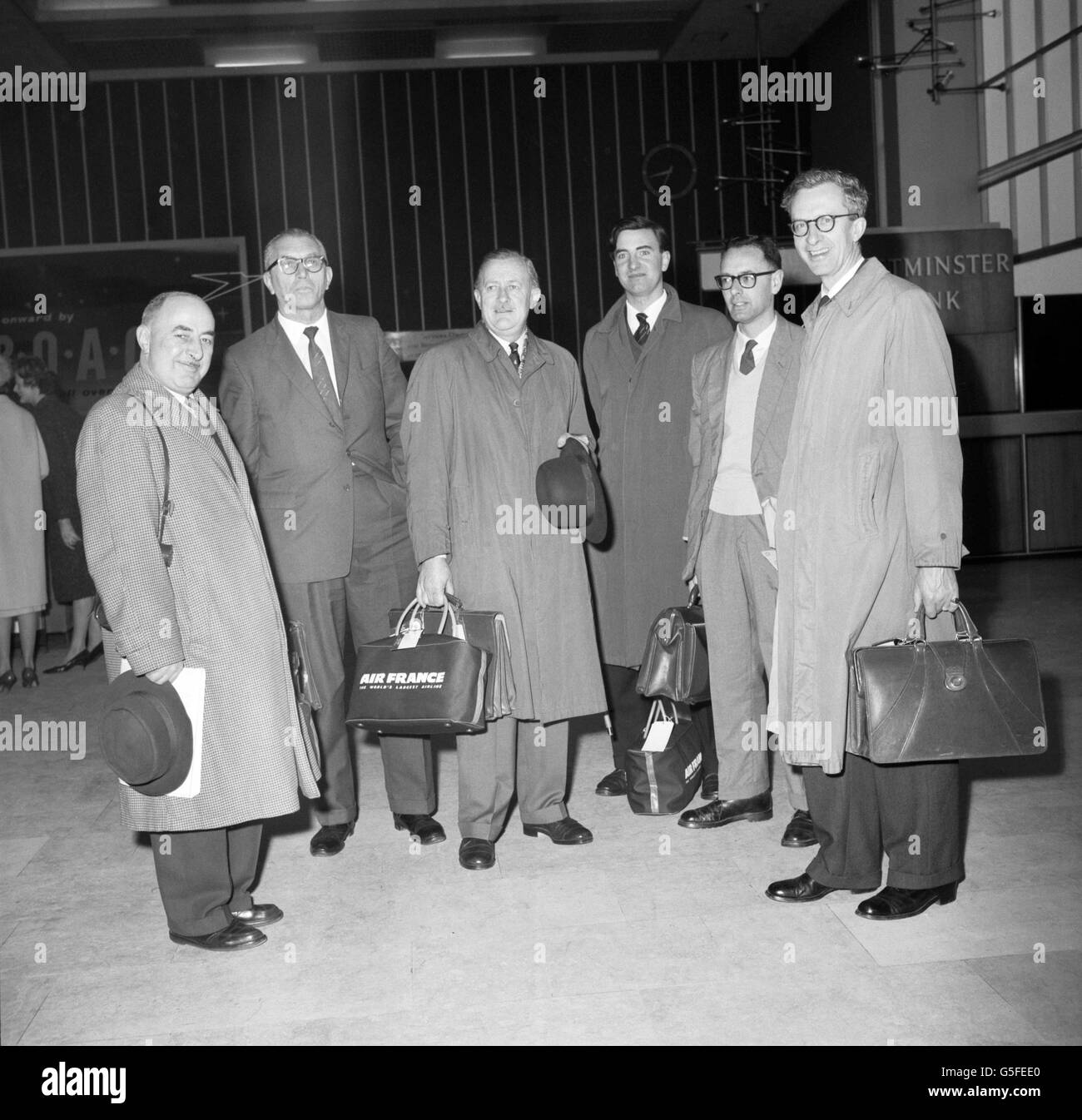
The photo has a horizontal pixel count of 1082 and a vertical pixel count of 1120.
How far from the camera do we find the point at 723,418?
3326 mm

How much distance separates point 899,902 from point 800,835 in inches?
23.4

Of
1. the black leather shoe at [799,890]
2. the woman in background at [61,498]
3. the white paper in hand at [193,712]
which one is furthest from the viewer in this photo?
the woman in background at [61,498]

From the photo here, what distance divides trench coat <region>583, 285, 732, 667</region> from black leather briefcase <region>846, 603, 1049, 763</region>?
4.13 ft

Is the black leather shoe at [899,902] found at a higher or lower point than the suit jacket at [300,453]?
lower

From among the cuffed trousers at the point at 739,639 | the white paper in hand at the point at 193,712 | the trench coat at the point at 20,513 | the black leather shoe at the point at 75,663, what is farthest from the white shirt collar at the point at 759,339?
the black leather shoe at the point at 75,663

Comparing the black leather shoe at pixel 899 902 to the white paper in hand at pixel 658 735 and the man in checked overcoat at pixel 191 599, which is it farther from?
the man in checked overcoat at pixel 191 599

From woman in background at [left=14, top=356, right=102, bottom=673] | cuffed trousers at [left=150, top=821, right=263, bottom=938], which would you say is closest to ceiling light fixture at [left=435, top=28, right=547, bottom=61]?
woman in background at [left=14, top=356, right=102, bottom=673]

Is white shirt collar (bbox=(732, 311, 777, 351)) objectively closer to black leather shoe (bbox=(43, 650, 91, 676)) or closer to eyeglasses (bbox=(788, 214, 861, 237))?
eyeglasses (bbox=(788, 214, 861, 237))

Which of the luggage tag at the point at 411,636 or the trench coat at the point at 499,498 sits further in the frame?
the trench coat at the point at 499,498

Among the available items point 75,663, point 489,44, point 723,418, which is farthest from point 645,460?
point 489,44

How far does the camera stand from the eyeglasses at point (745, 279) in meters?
3.27

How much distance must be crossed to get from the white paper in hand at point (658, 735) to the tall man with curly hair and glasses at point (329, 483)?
0.64 meters

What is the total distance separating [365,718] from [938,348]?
153 cm

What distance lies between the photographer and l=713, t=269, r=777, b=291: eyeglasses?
327cm
